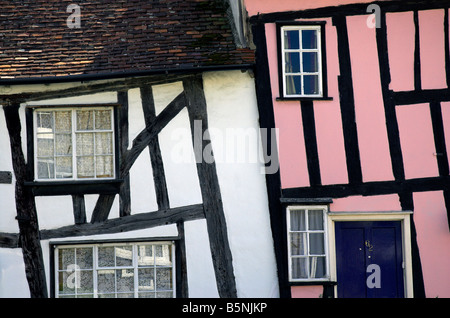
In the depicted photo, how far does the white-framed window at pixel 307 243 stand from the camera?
1370 cm

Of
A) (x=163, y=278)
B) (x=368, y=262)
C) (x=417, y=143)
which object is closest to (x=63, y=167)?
(x=163, y=278)

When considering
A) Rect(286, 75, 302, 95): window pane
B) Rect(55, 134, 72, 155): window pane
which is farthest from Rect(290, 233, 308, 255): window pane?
Rect(55, 134, 72, 155): window pane

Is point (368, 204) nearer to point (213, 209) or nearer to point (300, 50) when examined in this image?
point (213, 209)

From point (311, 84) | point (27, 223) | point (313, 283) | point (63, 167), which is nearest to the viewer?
point (313, 283)

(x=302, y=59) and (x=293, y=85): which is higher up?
(x=302, y=59)

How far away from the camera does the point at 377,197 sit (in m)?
13.8

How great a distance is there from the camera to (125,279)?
13750 mm

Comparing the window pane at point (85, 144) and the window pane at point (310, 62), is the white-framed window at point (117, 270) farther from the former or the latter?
the window pane at point (310, 62)

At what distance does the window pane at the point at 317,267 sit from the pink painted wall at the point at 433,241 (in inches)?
60.0

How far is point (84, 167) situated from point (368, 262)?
185 inches

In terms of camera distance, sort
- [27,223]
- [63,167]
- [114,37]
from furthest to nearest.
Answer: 1. [114,37]
2. [63,167]
3. [27,223]

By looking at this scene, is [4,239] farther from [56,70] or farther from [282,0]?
[282,0]

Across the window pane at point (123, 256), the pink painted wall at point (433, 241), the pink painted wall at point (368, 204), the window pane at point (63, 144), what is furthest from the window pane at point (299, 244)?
the window pane at point (63, 144)
